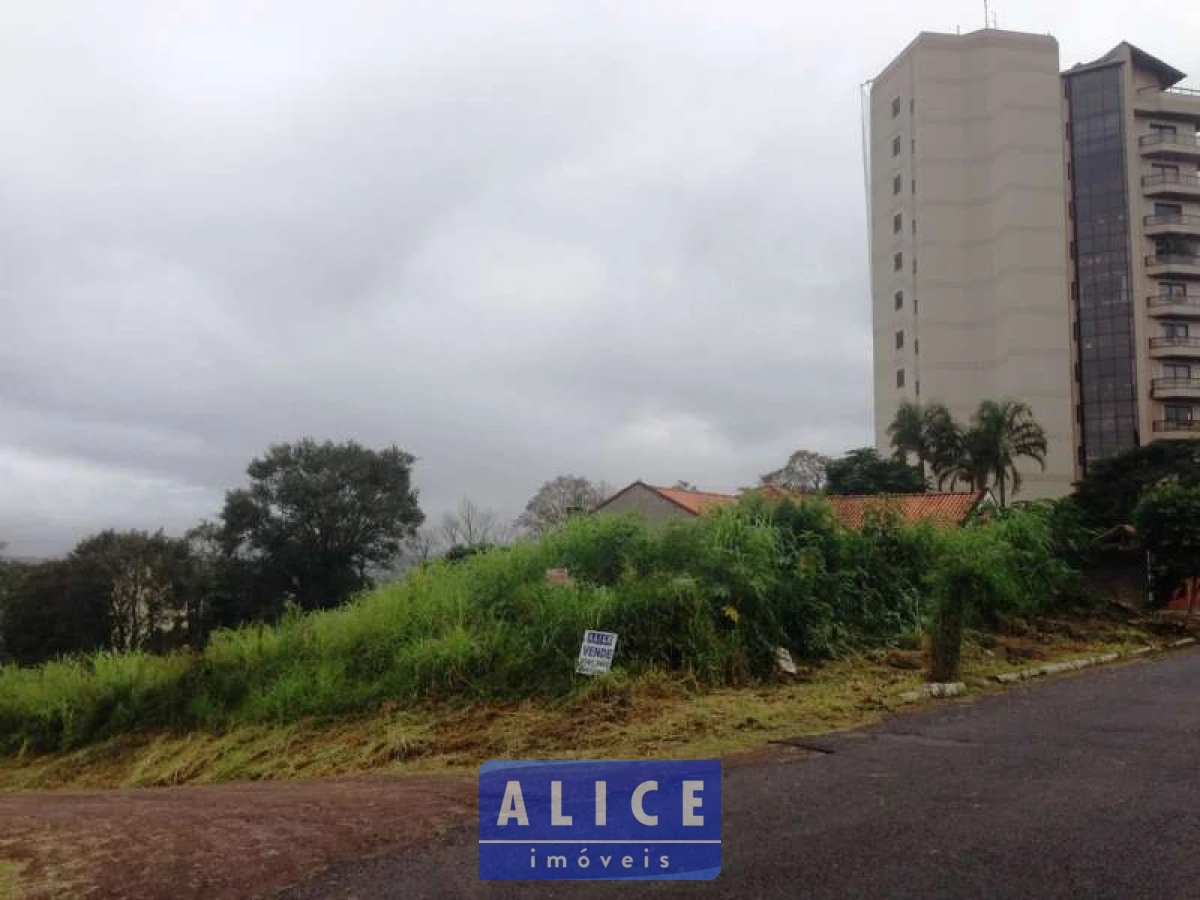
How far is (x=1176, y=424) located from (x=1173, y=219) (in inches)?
483

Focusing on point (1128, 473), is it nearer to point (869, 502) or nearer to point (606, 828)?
point (869, 502)

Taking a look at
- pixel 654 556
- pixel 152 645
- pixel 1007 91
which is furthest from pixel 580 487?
pixel 654 556

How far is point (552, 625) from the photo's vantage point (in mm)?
13156

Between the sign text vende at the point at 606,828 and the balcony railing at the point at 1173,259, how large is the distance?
207 feet

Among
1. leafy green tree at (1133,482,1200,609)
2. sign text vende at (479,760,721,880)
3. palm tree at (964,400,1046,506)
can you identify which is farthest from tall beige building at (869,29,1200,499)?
sign text vende at (479,760,721,880)

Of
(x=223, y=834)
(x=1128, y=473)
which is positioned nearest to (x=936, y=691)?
(x=223, y=834)

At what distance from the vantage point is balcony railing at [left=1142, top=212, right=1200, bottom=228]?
198ft

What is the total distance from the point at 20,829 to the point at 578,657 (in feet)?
21.6

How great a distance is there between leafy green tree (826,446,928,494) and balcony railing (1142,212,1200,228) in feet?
78.6

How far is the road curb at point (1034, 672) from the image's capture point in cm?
1195

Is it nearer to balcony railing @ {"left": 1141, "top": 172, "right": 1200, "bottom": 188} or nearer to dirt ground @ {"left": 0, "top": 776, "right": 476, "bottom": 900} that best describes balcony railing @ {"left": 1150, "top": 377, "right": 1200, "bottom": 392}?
balcony railing @ {"left": 1141, "top": 172, "right": 1200, "bottom": 188}

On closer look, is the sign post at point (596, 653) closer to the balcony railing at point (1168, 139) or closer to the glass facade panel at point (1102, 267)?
the glass facade panel at point (1102, 267)

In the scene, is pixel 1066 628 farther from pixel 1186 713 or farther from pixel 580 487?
pixel 580 487

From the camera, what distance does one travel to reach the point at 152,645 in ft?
117
